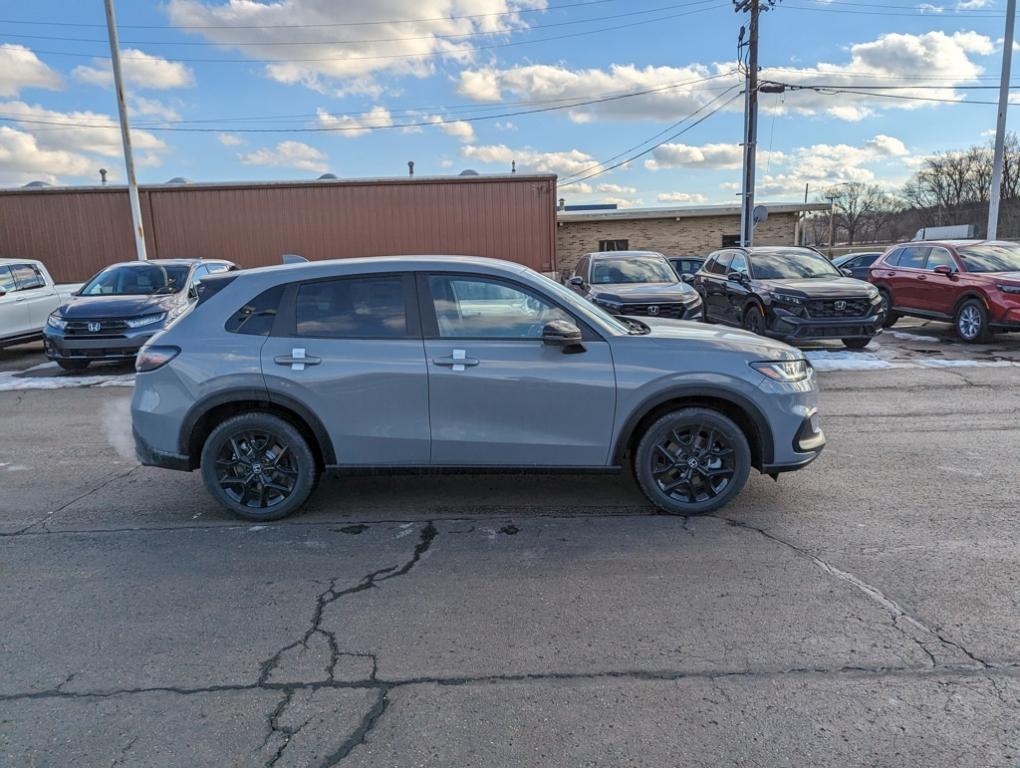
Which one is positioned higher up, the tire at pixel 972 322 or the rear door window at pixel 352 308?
the rear door window at pixel 352 308

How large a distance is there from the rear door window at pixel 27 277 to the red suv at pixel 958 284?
16623mm

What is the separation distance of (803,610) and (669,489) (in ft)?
4.35

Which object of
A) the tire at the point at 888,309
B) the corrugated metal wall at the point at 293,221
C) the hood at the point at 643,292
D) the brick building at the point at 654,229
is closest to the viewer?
the hood at the point at 643,292

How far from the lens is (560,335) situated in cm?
431

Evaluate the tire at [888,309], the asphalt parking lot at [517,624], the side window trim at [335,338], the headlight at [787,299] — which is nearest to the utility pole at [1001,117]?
the tire at [888,309]

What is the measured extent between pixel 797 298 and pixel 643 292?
95.3 inches

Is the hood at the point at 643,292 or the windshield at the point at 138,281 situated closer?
the hood at the point at 643,292

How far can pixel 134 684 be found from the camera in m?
2.90

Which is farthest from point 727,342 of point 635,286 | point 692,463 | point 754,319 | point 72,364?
point 72,364

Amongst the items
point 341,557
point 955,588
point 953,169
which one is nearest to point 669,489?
point 955,588

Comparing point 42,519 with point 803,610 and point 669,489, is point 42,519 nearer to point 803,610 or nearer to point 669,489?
point 669,489

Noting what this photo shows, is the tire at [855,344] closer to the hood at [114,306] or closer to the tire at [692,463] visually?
the tire at [692,463]

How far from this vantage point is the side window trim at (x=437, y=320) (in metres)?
4.45

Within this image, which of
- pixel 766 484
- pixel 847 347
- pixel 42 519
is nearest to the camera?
pixel 42 519
